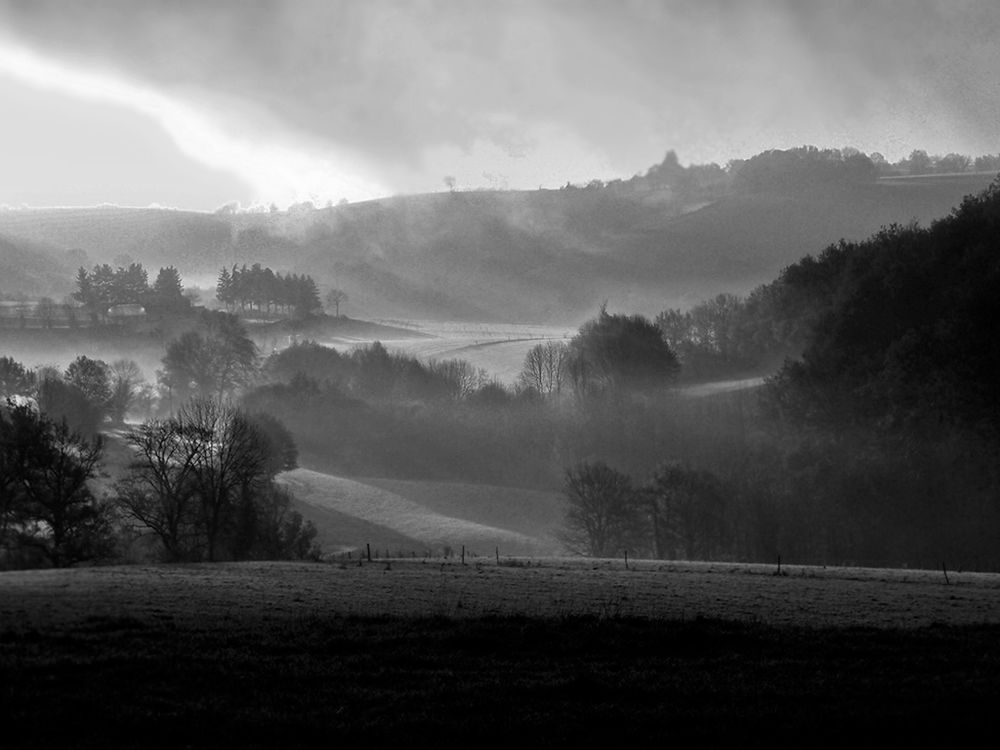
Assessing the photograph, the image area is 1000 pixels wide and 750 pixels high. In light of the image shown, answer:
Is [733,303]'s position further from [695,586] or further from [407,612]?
[407,612]

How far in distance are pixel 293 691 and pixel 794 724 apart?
7596 millimetres

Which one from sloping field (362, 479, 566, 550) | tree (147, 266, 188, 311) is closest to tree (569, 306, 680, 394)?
sloping field (362, 479, 566, 550)

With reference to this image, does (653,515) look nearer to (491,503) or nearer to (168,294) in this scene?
(491,503)

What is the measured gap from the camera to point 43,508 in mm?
57719

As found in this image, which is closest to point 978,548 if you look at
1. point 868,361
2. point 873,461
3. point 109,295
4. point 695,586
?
point 873,461

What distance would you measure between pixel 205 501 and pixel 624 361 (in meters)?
62.2

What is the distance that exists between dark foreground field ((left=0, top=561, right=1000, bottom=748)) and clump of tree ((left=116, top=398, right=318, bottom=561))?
30.1 m

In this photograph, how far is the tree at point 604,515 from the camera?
3041 inches

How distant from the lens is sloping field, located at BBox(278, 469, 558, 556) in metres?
82.6

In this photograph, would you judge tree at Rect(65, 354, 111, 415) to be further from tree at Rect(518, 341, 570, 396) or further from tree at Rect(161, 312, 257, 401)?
tree at Rect(518, 341, 570, 396)

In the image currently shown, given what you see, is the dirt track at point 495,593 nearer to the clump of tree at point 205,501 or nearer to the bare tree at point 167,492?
the bare tree at point 167,492

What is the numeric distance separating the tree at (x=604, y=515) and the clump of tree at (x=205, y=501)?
20277mm

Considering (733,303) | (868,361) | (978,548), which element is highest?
(733,303)

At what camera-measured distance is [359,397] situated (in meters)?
133
